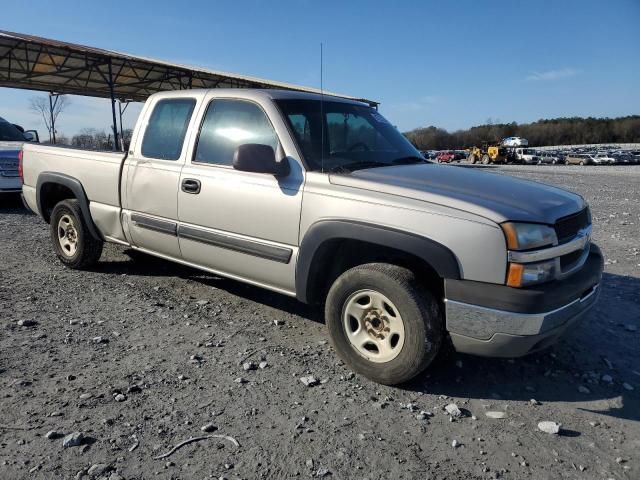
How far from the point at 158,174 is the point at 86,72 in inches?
693

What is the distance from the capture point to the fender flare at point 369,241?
2795 mm

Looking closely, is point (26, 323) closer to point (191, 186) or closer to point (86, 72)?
point (191, 186)

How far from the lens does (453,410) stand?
2.88m

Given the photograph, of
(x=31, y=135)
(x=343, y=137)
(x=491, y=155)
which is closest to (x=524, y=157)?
(x=491, y=155)

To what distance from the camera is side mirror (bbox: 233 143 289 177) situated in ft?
11.0

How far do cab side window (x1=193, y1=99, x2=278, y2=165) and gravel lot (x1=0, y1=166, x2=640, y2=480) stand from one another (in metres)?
1.39

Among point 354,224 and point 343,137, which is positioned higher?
point 343,137

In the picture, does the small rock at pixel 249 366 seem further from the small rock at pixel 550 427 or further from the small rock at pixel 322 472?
the small rock at pixel 550 427

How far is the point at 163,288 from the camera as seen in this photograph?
4.95 meters

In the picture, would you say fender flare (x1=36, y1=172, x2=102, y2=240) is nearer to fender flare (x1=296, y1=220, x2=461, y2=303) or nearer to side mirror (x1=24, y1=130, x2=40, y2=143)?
fender flare (x1=296, y1=220, x2=461, y2=303)

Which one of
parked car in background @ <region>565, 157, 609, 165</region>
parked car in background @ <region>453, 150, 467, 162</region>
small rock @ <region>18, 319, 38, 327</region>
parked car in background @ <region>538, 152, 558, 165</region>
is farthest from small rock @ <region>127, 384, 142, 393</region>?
parked car in background @ <region>453, 150, 467, 162</region>

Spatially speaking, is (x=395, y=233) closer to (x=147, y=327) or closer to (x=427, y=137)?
(x=147, y=327)

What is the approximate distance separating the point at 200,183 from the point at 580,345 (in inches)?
128

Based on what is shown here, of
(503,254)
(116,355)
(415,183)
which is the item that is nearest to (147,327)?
(116,355)
